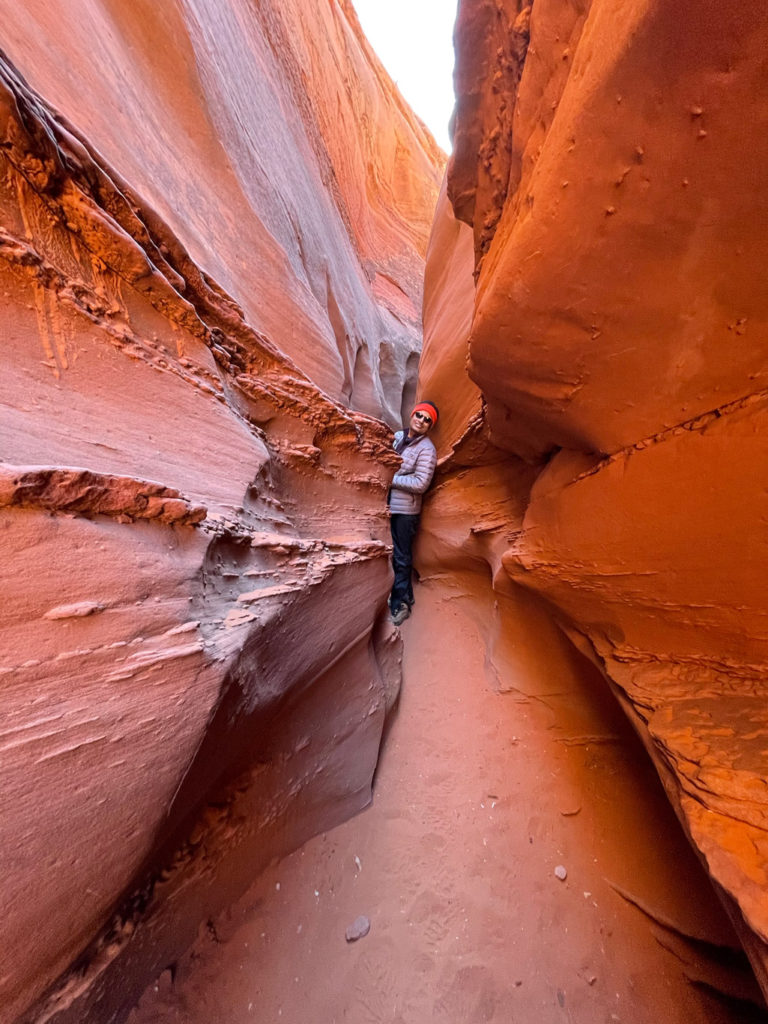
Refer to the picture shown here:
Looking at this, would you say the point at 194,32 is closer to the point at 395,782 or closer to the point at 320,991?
the point at 395,782

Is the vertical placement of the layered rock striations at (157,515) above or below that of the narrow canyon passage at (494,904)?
above

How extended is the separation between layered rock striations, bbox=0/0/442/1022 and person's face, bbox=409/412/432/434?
0.74m

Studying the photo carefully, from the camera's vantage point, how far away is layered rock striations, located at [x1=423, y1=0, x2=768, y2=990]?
72 cm

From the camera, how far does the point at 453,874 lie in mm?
1633

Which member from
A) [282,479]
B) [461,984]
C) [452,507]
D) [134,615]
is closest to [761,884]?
[461,984]

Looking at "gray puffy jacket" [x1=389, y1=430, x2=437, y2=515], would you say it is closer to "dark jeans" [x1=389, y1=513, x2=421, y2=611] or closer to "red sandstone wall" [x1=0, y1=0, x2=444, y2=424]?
"dark jeans" [x1=389, y1=513, x2=421, y2=611]

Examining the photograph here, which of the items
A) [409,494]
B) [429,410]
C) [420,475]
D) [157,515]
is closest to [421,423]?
[429,410]

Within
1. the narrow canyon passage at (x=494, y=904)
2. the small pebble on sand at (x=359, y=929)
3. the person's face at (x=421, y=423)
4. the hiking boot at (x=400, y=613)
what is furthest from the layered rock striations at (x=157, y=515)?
the person's face at (x=421, y=423)

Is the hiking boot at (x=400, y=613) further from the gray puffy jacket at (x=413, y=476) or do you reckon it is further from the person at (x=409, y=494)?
the gray puffy jacket at (x=413, y=476)

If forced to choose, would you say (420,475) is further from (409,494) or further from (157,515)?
(157,515)

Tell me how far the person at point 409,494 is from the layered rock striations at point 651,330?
1.65 meters

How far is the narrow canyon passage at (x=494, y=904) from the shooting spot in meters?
1.29

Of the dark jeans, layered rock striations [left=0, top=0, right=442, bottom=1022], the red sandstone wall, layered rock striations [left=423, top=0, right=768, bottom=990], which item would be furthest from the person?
layered rock striations [left=423, top=0, right=768, bottom=990]

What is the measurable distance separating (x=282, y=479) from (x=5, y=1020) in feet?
5.79
